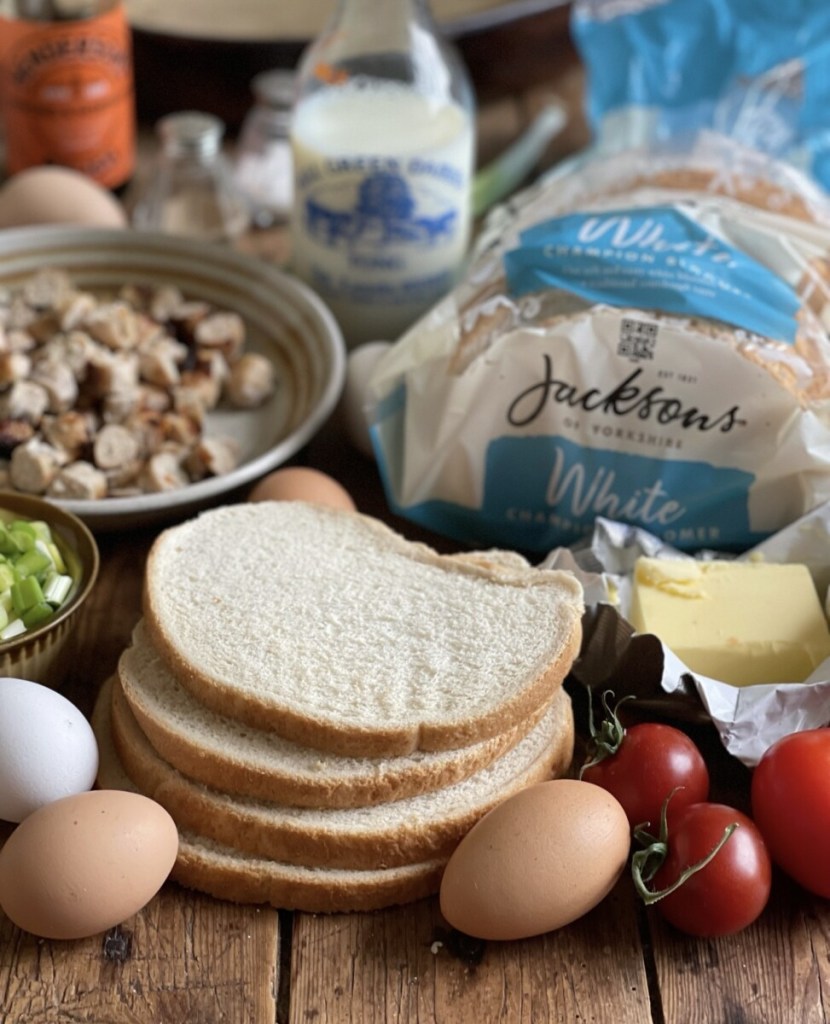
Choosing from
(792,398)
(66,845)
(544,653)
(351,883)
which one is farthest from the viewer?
(792,398)

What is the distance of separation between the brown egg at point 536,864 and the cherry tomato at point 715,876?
0.21ft

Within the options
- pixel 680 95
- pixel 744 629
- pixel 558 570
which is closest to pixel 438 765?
pixel 558 570

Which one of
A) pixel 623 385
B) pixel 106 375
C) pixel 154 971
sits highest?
pixel 623 385

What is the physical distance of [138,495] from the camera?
168 centimetres

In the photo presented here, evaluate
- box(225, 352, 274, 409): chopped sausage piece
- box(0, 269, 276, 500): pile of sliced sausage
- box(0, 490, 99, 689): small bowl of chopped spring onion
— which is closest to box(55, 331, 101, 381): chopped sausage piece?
box(0, 269, 276, 500): pile of sliced sausage

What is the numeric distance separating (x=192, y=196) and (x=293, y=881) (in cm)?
150

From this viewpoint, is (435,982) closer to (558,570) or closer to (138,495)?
(558,570)

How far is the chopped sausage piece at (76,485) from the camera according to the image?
1.65 meters

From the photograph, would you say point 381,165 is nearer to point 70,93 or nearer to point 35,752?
point 70,93

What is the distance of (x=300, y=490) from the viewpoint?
162cm

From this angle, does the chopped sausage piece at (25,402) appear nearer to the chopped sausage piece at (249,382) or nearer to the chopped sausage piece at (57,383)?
the chopped sausage piece at (57,383)

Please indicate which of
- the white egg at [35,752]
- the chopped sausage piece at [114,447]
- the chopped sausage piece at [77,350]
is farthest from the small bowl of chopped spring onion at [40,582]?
the chopped sausage piece at [77,350]

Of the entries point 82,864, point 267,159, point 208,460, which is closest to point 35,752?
point 82,864

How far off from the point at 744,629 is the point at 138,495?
2.62ft
